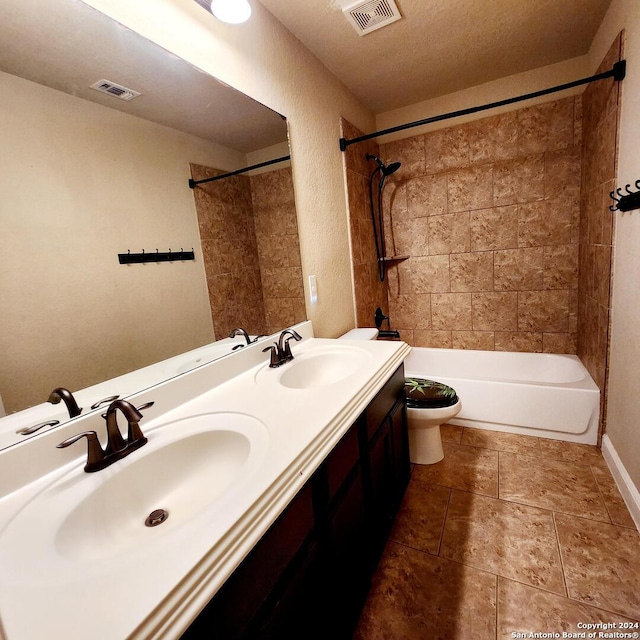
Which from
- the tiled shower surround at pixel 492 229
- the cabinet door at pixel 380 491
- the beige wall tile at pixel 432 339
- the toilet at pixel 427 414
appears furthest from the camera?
the beige wall tile at pixel 432 339

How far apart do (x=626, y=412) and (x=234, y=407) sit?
191cm

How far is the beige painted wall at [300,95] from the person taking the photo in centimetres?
119

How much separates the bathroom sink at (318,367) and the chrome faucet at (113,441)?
0.53 meters

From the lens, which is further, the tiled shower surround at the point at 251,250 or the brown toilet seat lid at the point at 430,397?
the brown toilet seat lid at the point at 430,397

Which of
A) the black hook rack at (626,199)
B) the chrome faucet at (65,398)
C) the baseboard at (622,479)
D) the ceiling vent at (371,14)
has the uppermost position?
the ceiling vent at (371,14)

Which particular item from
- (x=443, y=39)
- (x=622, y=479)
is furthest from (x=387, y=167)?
(x=622, y=479)

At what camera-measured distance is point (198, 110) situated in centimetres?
128

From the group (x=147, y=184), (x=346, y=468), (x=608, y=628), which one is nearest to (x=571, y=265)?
(x=608, y=628)

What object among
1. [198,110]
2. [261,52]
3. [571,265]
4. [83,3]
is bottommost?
[571,265]

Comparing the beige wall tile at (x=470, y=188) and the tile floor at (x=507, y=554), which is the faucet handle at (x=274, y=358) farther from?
the beige wall tile at (x=470, y=188)

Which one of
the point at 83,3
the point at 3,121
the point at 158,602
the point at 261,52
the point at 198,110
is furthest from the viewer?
the point at 261,52

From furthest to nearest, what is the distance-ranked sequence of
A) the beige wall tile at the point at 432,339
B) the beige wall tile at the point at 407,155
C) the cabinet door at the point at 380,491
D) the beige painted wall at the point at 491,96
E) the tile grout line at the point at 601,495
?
the beige wall tile at the point at 432,339, the beige wall tile at the point at 407,155, the beige painted wall at the point at 491,96, the tile grout line at the point at 601,495, the cabinet door at the point at 380,491

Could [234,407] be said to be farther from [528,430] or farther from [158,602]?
[528,430]

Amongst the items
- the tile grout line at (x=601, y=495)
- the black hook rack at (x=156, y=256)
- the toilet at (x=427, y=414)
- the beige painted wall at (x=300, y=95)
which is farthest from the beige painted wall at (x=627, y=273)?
the black hook rack at (x=156, y=256)
